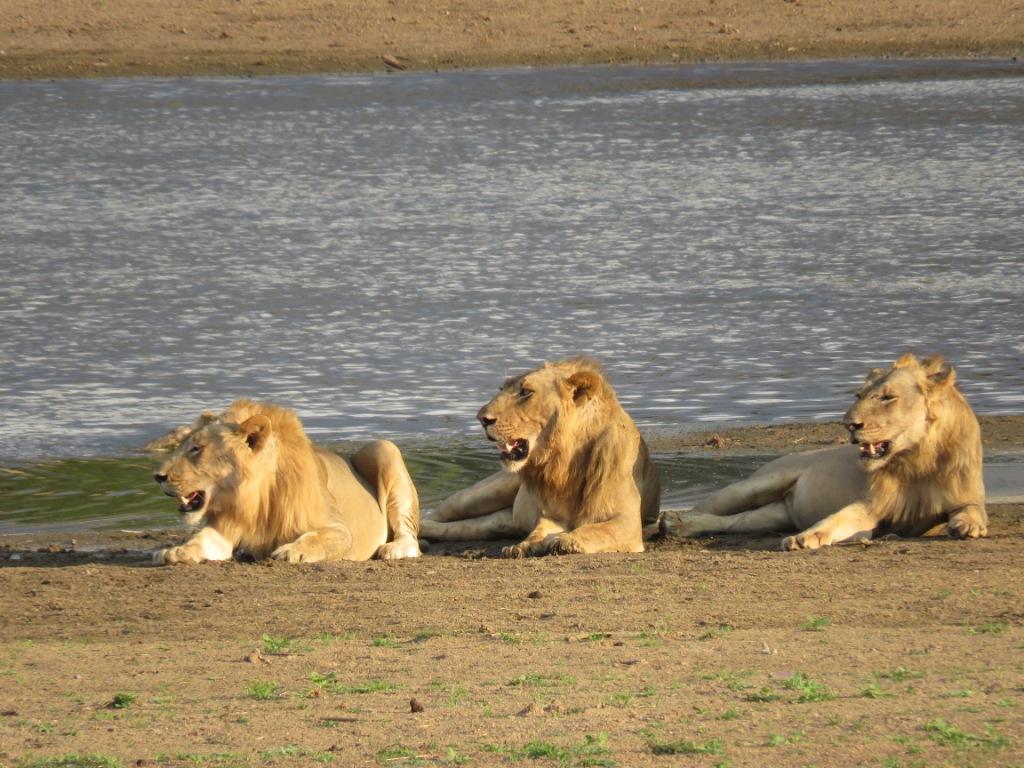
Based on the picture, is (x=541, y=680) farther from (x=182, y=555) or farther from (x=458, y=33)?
(x=458, y=33)

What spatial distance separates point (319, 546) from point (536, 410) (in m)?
1.13

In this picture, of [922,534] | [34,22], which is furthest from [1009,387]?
[34,22]

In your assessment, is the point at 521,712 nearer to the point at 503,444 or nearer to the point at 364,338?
the point at 503,444

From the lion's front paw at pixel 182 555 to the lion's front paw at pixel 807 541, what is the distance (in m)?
2.50

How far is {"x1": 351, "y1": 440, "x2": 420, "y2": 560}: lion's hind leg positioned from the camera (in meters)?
9.94

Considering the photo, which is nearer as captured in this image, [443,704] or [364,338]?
[443,704]

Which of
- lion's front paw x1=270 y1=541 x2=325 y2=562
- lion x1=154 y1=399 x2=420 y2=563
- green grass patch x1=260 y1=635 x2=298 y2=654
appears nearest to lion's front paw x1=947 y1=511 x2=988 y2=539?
lion x1=154 y1=399 x2=420 y2=563

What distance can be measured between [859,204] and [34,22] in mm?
16820

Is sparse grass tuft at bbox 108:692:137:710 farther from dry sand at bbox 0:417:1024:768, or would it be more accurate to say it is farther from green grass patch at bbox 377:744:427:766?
green grass patch at bbox 377:744:427:766

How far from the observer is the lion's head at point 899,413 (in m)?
9.27

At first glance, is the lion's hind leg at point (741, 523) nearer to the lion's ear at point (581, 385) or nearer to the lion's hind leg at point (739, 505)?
the lion's hind leg at point (739, 505)

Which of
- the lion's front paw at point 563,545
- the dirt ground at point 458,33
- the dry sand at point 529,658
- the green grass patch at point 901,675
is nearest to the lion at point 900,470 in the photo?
the dry sand at point 529,658

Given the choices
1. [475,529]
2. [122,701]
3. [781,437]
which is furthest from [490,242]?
[122,701]

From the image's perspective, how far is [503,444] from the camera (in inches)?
377
